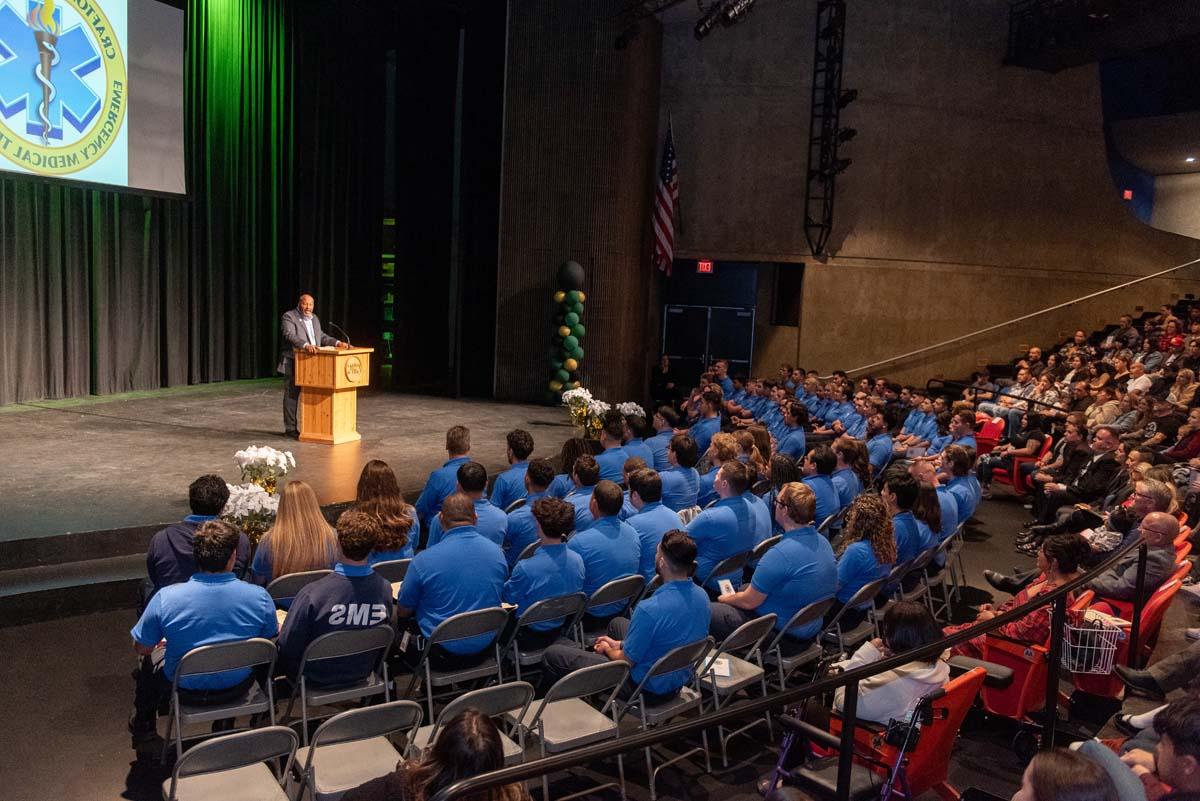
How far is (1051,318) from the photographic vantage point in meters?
19.1

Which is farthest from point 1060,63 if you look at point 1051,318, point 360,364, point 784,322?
point 360,364

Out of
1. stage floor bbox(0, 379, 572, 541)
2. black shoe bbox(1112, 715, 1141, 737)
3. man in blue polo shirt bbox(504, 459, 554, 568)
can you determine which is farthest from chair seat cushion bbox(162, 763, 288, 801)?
stage floor bbox(0, 379, 572, 541)

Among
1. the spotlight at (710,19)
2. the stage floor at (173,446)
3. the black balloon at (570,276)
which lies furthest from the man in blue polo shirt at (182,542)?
the spotlight at (710,19)

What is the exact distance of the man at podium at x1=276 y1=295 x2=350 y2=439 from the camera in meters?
9.82

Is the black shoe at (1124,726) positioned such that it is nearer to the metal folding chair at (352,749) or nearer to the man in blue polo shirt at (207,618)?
the metal folding chair at (352,749)

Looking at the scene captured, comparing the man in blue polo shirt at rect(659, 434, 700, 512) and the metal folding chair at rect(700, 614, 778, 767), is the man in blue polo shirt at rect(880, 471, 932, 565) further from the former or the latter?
the metal folding chair at rect(700, 614, 778, 767)

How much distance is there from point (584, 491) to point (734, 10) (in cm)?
1021

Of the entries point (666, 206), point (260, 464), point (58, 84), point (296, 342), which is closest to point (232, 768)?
point (260, 464)

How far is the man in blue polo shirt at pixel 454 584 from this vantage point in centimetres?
454

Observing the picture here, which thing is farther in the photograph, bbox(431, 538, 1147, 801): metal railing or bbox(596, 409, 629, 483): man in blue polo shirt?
bbox(596, 409, 629, 483): man in blue polo shirt

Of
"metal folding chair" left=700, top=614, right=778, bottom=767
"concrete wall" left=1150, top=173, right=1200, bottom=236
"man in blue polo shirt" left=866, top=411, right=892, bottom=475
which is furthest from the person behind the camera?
"concrete wall" left=1150, top=173, right=1200, bottom=236

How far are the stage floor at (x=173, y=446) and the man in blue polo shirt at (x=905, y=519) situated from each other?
425 centimetres

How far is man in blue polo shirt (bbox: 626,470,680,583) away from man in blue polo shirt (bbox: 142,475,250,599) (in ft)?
7.69

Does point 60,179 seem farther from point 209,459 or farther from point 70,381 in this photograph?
point 209,459
